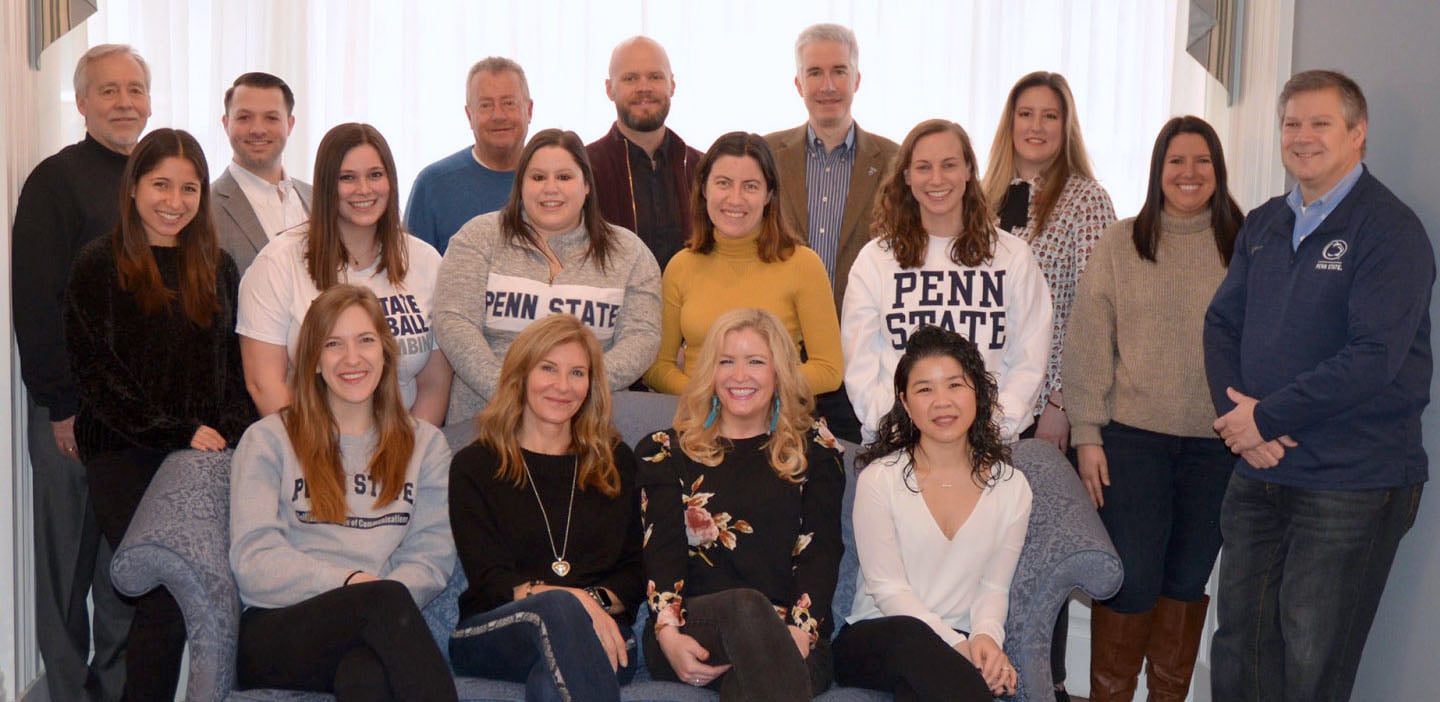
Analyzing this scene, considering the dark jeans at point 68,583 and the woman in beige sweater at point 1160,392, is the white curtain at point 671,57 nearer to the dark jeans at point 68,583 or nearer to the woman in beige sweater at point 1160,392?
the woman in beige sweater at point 1160,392

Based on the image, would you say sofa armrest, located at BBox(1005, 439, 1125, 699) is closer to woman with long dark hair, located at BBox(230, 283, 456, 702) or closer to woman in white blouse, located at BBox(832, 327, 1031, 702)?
woman in white blouse, located at BBox(832, 327, 1031, 702)

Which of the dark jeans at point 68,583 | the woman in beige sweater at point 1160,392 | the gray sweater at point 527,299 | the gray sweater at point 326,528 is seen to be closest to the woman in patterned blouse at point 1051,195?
the woman in beige sweater at point 1160,392

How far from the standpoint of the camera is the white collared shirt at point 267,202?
12.4ft

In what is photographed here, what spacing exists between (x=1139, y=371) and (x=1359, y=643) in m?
0.82

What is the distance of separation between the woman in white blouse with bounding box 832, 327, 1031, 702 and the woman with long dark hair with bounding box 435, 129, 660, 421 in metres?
0.75

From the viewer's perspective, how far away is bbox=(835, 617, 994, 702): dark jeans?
2.54m

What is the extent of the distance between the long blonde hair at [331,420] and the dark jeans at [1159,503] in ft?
5.87

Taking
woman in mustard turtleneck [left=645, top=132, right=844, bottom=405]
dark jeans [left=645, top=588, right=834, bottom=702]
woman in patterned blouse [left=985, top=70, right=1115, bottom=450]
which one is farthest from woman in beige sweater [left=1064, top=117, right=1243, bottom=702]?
dark jeans [left=645, top=588, right=834, bottom=702]

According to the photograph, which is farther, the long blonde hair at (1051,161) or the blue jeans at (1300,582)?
the long blonde hair at (1051,161)

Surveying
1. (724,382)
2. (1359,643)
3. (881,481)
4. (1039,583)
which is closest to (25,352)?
(724,382)

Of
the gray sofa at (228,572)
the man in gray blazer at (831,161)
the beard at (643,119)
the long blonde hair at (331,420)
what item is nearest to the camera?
the gray sofa at (228,572)

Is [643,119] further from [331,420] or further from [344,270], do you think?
[331,420]

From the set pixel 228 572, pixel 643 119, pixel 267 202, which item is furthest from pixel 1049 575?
pixel 267 202

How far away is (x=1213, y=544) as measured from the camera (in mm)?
3348
